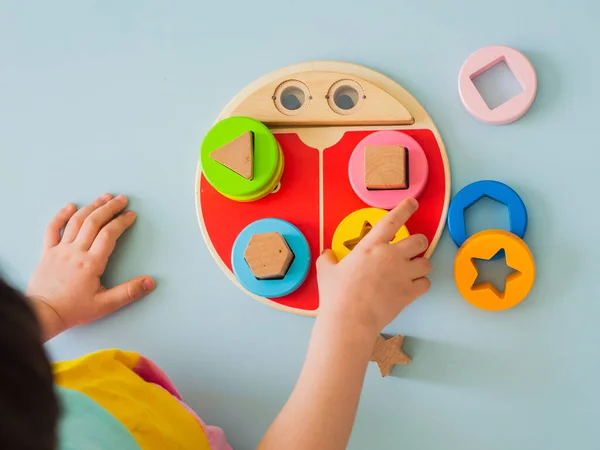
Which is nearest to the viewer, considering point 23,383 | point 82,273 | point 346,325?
point 23,383

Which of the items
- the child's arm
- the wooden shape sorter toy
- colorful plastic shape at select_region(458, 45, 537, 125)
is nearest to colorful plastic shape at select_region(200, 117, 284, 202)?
the wooden shape sorter toy

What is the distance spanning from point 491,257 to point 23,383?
441mm

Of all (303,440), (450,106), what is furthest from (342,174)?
(303,440)

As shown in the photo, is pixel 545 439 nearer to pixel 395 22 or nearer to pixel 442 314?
pixel 442 314

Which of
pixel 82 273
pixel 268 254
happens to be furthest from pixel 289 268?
pixel 82 273

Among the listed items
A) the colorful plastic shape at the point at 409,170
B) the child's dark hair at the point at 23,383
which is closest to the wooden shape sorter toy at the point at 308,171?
the colorful plastic shape at the point at 409,170

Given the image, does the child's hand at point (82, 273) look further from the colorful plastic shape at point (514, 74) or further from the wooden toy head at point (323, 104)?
the colorful plastic shape at point (514, 74)

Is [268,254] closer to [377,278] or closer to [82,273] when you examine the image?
[377,278]

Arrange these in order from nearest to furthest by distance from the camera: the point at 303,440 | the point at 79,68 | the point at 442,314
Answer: the point at 303,440, the point at 442,314, the point at 79,68

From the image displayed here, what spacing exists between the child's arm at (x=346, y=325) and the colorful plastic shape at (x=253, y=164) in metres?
0.11

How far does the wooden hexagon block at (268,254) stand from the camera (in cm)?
60

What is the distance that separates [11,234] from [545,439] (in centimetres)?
66

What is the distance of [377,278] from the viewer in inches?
21.7

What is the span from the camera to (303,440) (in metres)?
0.50
